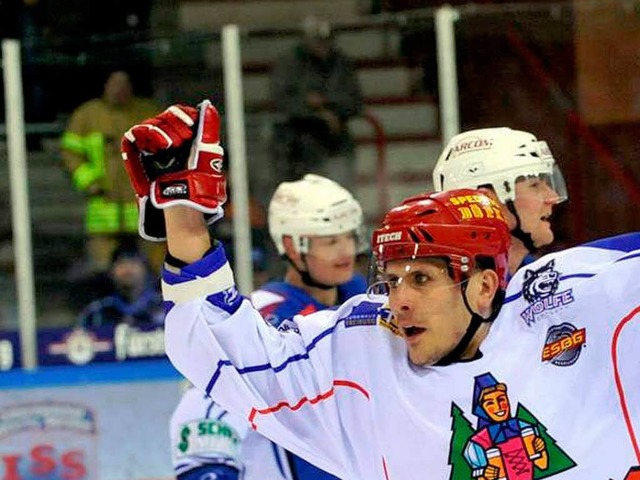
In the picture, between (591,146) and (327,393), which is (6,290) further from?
(327,393)

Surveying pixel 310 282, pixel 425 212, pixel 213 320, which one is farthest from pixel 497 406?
pixel 310 282

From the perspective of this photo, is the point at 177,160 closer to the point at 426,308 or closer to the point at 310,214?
the point at 426,308

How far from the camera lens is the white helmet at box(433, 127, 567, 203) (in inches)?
114

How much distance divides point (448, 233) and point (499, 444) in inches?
12.7

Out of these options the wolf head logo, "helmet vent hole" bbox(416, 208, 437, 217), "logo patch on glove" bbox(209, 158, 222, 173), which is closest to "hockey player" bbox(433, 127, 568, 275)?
the wolf head logo

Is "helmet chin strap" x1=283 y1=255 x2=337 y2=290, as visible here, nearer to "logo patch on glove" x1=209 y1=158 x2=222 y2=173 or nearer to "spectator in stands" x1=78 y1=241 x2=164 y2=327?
"logo patch on glove" x1=209 y1=158 x2=222 y2=173

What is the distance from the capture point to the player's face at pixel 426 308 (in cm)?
225

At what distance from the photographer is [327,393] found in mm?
2348

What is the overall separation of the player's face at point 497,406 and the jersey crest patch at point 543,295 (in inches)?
5.0

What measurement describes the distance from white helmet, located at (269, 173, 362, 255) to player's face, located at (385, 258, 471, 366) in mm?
1568

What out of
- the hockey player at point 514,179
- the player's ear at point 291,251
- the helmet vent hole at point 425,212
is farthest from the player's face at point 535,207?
the player's ear at point 291,251

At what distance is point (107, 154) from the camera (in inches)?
225

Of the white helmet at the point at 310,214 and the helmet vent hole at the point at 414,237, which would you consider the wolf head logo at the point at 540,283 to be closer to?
the helmet vent hole at the point at 414,237

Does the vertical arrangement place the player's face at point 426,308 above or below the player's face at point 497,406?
above
